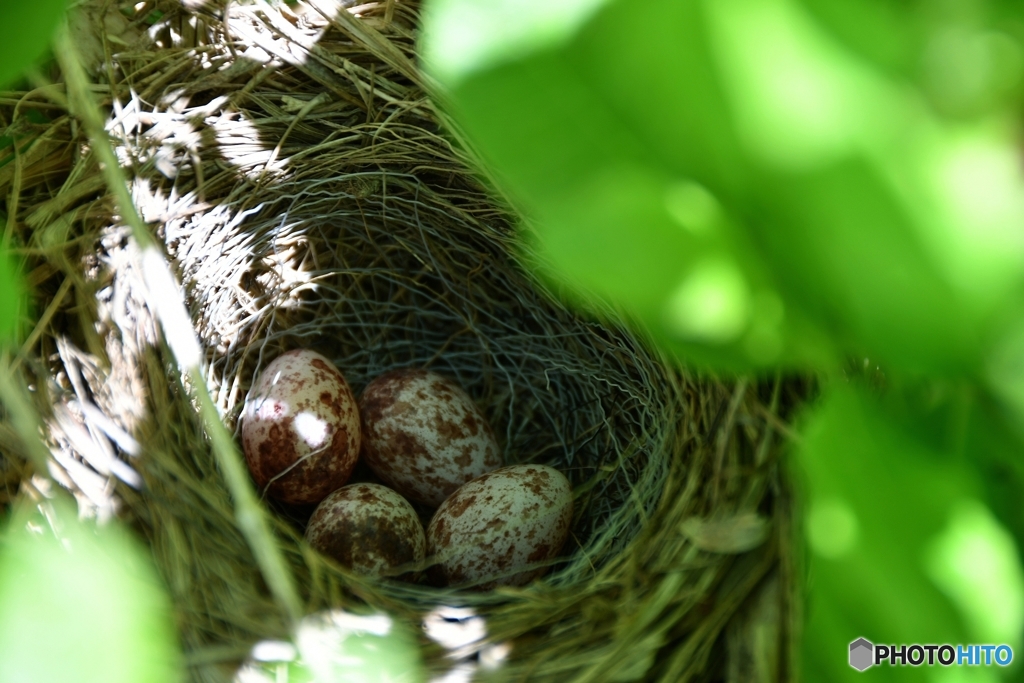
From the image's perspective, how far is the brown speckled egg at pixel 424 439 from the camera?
97 cm

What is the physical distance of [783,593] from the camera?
40 centimetres

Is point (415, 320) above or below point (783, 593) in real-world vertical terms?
above

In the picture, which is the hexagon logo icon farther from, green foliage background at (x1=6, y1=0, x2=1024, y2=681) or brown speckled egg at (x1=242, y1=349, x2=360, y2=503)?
brown speckled egg at (x1=242, y1=349, x2=360, y2=503)

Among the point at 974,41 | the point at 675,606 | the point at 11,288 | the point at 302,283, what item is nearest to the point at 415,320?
the point at 302,283

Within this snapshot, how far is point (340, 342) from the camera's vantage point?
113 centimetres

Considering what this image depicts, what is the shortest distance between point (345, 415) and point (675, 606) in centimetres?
58

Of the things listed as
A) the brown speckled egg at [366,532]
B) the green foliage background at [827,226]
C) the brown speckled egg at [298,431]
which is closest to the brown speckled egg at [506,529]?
the brown speckled egg at [366,532]

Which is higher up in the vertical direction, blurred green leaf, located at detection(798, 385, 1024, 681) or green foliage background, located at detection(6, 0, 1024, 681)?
green foliage background, located at detection(6, 0, 1024, 681)

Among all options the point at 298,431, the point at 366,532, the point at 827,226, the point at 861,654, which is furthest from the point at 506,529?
the point at 827,226

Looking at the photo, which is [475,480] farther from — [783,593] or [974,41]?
[974,41]

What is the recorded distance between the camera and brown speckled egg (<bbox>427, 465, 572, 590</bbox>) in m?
0.83

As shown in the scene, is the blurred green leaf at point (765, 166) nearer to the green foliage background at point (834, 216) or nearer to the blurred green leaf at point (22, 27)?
the green foliage background at point (834, 216)

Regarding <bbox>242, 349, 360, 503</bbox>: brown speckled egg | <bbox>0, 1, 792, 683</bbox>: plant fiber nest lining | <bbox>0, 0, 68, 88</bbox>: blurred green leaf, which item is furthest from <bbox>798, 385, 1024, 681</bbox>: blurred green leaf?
<bbox>242, 349, 360, 503</bbox>: brown speckled egg

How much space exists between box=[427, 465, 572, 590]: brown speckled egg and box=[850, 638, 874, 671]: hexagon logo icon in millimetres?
589
